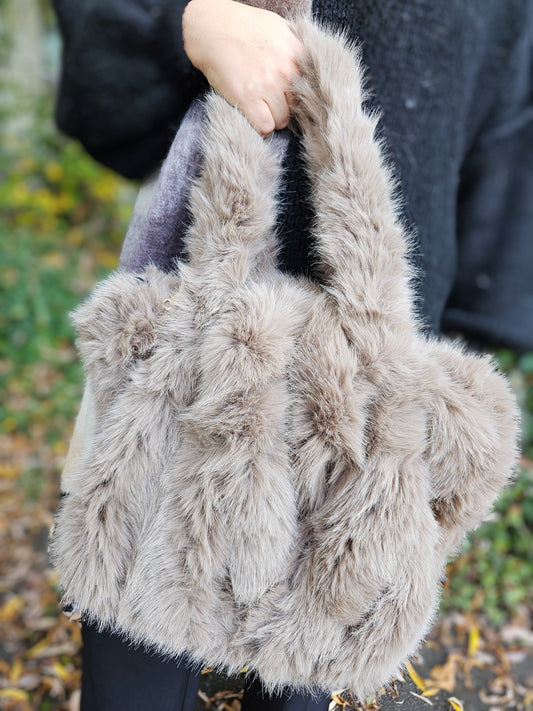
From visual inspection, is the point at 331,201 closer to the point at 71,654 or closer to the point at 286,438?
the point at 286,438

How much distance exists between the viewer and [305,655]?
100 centimetres

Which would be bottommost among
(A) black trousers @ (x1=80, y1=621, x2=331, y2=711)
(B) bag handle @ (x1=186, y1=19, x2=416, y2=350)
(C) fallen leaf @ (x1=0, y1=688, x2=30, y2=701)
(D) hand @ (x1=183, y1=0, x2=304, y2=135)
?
(C) fallen leaf @ (x1=0, y1=688, x2=30, y2=701)

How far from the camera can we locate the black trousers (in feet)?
3.91

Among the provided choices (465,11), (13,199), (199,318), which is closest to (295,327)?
(199,318)

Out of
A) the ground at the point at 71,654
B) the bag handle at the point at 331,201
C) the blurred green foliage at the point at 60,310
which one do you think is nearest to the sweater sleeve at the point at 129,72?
the bag handle at the point at 331,201

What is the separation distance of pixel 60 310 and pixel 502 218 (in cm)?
350

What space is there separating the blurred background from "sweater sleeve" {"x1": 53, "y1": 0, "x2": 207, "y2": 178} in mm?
1312

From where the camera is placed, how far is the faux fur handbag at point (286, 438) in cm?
97

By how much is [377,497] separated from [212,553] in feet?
0.98

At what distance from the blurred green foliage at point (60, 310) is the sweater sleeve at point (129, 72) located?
2.40 metres

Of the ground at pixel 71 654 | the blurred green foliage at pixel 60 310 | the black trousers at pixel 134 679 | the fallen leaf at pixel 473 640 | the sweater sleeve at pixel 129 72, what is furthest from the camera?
the blurred green foliage at pixel 60 310

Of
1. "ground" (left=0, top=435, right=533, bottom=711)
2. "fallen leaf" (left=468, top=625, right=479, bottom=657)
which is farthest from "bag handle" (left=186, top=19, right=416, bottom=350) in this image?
"fallen leaf" (left=468, top=625, right=479, bottom=657)

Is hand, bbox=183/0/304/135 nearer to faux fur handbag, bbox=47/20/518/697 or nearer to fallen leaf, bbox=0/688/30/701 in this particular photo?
faux fur handbag, bbox=47/20/518/697

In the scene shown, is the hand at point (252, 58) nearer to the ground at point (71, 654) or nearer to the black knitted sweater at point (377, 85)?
the black knitted sweater at point (377, 85)
